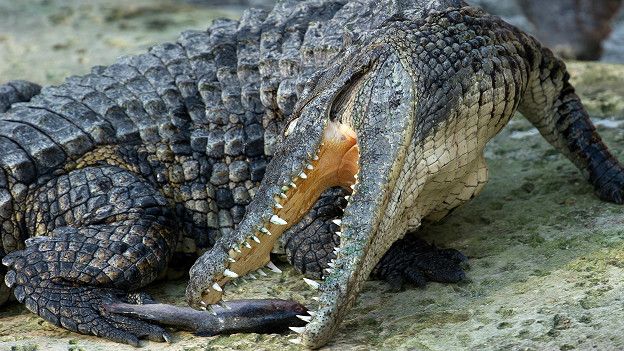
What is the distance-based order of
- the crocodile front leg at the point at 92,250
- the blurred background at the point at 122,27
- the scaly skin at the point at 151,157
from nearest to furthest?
1. the crocodile front leg at the point at 92,250
2. the scaly skin at the point at 151,157
3. the blurred background at the point at 122,27

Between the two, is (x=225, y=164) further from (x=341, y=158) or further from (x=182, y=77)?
(x=341, y=158)

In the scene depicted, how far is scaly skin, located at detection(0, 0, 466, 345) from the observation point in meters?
4.34

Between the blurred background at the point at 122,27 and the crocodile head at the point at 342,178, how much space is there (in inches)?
163

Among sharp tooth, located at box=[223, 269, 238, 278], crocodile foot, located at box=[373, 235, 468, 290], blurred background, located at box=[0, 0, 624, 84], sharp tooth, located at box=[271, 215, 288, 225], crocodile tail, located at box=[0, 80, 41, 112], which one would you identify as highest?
blurred background, located at box=[0, 0, 624, 84]

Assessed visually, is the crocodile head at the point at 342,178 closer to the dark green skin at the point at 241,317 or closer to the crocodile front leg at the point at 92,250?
the dark green skin at the point at 241,317

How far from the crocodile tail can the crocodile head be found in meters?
1.99

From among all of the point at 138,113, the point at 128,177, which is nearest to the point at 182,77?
the point at 138,113

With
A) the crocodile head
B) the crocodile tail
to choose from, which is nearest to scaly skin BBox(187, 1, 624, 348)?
the crocodile head

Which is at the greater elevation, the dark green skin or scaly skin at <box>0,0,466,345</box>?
scaly skin at <box>0,0,466,345</box>

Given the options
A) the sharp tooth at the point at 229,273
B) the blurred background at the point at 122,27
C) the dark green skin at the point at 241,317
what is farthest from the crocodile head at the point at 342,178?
the blurred background at the point at 122,27

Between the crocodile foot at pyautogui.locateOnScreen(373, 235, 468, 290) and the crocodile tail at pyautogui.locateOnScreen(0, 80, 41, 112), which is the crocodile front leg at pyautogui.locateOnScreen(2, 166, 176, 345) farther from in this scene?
the crocodile foot at pyautogui.locateOnScreen(373, 235, 468, 290)

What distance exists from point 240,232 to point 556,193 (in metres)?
1.95

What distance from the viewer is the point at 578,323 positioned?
3439 millimetres

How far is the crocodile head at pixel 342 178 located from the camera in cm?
348
